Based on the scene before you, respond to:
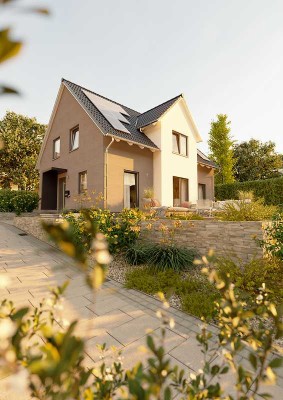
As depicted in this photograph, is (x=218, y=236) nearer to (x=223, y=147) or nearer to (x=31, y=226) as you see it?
(x=31, y=226)

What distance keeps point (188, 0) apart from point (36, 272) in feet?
32.7


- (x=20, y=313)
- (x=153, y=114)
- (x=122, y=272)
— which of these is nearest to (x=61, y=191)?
(x=153, y=114)

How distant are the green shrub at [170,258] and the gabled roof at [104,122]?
7160 millimetres

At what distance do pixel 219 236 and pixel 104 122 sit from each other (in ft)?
30.2

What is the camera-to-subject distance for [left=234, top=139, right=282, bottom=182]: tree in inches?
1291

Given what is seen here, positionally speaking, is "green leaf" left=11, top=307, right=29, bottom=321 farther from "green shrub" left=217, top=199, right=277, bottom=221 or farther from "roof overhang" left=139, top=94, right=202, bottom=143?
"roof overhang" left=139, top=94, right=202, bottom=143

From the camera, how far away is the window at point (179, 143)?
48.2 ft

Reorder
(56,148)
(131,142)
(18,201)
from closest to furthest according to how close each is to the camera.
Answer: (131,142)
(18,201)
(56,148)

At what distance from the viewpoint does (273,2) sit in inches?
234

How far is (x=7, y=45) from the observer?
0.51m

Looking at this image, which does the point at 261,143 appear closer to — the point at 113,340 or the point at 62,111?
the point at 62,111

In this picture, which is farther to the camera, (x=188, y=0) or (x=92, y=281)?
(x=188, y=0)

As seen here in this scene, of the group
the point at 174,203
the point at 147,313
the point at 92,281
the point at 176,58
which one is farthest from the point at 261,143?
the point at 92,281

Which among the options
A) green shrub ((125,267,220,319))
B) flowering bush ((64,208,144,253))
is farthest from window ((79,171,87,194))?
green shrub ((125,267,220,319))
